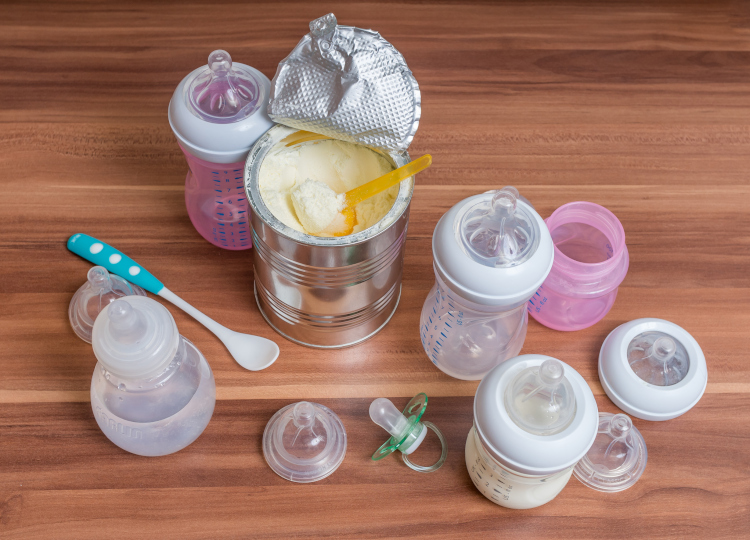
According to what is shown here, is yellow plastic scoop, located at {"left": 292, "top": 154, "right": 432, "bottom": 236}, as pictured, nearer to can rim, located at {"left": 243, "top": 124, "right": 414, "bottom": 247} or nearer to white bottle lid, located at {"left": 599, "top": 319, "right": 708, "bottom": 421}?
can rim, located at {"left": 243, "top": 124, "right": 414, "bottom": 247}

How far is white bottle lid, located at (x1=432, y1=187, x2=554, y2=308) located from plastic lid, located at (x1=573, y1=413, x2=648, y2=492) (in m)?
0.21

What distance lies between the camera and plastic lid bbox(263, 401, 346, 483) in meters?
0.86

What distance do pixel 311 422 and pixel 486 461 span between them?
0.20 meters

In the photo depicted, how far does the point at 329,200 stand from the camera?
0.88 m

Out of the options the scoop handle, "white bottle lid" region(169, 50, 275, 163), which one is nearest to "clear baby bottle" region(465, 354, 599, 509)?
the scoop handle

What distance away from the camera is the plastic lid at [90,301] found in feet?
3.10

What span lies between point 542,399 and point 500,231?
180 mm

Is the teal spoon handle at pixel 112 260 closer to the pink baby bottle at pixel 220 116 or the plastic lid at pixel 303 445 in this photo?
the pink baby bottle at pixel 220 116

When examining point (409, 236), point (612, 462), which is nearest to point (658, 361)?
point (612, 462)

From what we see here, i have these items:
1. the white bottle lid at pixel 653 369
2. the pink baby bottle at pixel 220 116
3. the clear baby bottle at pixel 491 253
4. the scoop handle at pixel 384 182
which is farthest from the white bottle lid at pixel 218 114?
the white bottle lid at pixel 653 369

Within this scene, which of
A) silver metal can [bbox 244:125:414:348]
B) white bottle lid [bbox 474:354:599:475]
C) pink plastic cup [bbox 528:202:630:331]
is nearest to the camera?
white bottle lid [bbox 474:354:599:475]

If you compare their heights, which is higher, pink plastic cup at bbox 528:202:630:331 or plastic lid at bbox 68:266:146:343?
pink plastic cup at bbox 528:202:630:331

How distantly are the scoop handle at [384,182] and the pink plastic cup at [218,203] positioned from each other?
0.14m

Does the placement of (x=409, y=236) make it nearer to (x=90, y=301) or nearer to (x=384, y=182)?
(x=384, y=182)
